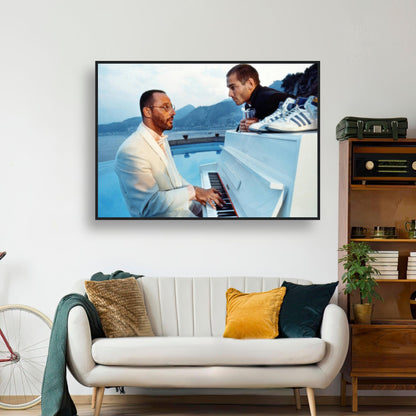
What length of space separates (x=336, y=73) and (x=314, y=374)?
2152 mm

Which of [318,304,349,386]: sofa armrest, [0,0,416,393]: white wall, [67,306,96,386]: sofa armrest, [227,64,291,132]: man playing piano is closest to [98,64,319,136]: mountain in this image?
[227,64,291,132]: man playing piano

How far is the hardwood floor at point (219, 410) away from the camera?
4199mm

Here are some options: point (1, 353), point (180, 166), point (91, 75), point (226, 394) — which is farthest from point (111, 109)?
point (226, 394)

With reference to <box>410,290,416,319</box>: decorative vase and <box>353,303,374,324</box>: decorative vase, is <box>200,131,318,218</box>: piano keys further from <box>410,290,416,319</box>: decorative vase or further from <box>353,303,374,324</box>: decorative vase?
<box>410,290,416,319</box>: decorative vase

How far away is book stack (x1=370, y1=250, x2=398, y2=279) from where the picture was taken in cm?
429

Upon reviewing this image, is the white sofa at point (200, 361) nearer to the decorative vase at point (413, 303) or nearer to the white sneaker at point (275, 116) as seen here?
the decorative vase at point (413, 303)

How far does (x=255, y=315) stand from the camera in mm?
3936

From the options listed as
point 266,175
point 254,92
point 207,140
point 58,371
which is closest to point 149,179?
point 207,140

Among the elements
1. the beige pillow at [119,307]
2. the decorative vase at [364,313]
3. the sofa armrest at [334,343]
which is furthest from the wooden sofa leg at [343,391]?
the beige pillow at [119,307]

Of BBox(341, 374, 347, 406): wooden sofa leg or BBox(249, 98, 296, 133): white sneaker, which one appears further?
BBox(249, 98, 296, 133): white sneaker

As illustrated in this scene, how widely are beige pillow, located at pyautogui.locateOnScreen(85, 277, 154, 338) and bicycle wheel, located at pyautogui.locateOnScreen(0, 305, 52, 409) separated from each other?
765mm

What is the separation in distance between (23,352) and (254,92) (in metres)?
2.48

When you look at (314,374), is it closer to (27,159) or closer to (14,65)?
(27,159)

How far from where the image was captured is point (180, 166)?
4543mm
